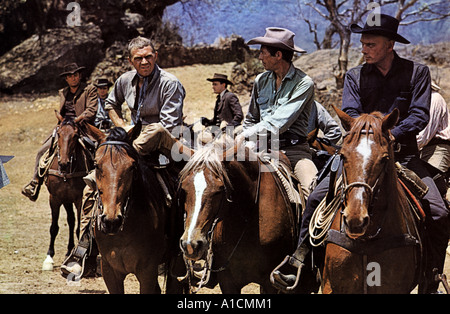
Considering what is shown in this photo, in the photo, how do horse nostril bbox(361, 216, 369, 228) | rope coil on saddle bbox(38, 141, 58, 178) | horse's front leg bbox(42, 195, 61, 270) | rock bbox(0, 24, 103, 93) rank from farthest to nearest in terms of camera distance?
rock bbox(0, 24, 103, 93)
rope coil on saddle bbox(38, 141, 58, 178)
horse's front leg bbox(42, 195, 61, 270)
horse nostril bbox(361, 216, 369, 228)

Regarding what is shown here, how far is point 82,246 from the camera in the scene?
5672mm

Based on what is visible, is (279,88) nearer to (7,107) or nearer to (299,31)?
(7,107)

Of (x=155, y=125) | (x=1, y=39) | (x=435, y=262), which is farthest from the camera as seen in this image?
(x=1, y=39)

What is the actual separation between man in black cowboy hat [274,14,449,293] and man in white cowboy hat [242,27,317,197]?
0.63m


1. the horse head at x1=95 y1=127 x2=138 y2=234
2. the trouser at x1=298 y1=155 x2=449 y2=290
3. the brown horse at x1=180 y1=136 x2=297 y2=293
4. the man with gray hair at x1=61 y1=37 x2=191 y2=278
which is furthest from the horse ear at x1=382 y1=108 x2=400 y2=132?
the man with gray hair at x1=61 y1=37 x2=191 y2=278

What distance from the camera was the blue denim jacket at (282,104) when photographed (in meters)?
5.43

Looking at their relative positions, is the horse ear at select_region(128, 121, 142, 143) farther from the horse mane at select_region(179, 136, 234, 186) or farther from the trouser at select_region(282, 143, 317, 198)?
the trouser at select_region(282, 143, 317, 198)

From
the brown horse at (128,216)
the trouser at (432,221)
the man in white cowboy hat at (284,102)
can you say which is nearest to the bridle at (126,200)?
the brown horse at (128,216)

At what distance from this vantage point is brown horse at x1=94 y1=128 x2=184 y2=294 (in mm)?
4660

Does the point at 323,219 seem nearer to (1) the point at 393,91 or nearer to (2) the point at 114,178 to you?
(1) the point at 393,91

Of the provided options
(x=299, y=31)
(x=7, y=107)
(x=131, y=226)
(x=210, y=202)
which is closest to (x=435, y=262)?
(x=210, y=202)

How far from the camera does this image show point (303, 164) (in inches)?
228

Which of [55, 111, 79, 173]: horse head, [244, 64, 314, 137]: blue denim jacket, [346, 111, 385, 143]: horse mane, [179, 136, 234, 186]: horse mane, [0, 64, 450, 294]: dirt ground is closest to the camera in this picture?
[346, 111, 385, 143]: horse mane

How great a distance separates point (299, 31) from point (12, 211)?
2742 centimetres
